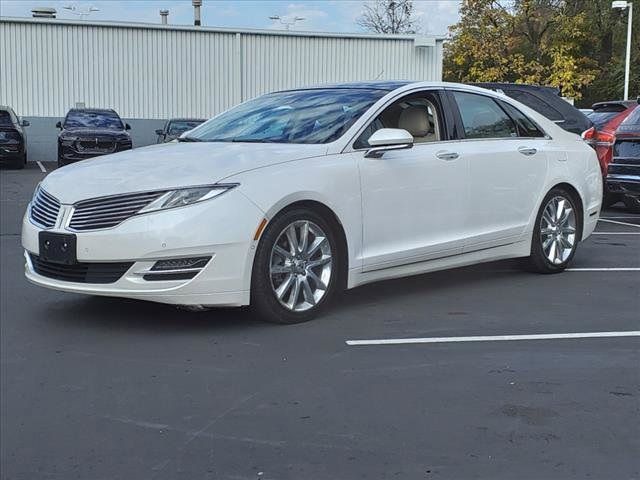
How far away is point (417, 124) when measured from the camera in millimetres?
6070

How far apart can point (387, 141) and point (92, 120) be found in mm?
17804

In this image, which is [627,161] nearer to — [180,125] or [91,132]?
[180,125]

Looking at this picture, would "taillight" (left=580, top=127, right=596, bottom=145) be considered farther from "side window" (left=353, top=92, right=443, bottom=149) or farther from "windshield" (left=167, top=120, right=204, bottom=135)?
"windshield" (left=167, top=120, right=204, bottom=135)

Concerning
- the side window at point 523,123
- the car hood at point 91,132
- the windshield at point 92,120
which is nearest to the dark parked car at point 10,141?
the car hood at point 91,132

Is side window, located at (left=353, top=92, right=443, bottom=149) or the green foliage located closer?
side window, located at (left=353, top=92, right=443, bottom=149)

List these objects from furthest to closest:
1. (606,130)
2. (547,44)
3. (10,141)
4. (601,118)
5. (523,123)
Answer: (547,44), (10,141), (601,118), (606,130), (523,123)

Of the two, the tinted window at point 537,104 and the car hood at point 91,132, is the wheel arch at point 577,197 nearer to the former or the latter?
the tinted window at point 537,104

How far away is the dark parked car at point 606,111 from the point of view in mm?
12345

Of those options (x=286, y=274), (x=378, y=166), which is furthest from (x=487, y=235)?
(x=286, y=274)

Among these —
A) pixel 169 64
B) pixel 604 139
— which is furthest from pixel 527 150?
pixel 169 64

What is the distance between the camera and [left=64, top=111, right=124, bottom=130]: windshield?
844 inches

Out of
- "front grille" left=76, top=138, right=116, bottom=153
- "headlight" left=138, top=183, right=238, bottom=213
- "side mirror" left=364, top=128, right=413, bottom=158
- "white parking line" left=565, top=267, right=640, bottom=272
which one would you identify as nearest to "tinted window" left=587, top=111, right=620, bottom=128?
"white parking line" left=565, top=267, right=640, bottom=272

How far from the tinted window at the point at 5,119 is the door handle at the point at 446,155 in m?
17.2

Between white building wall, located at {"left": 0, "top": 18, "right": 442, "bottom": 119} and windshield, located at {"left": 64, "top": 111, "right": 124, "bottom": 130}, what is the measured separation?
5132 millimetres
